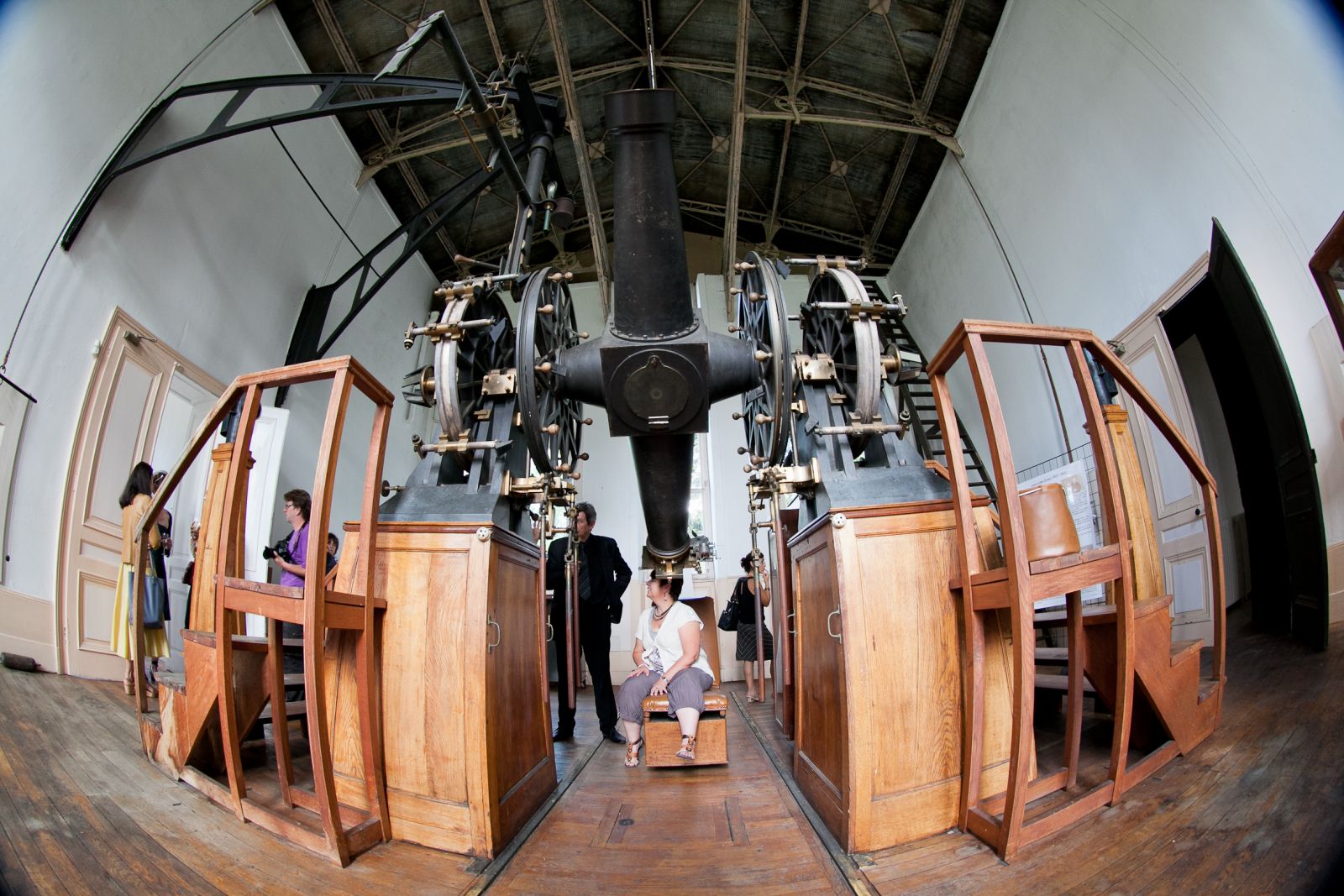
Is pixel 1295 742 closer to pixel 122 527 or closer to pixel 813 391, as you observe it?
pixel 813 391

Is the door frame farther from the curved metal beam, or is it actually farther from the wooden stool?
the curved metal beam

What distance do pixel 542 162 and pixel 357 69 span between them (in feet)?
8.02

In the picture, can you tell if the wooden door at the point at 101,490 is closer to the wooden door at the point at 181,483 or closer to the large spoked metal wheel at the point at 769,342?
the wooden door at the point at 181,483

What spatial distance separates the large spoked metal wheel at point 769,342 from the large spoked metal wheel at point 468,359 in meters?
1.44

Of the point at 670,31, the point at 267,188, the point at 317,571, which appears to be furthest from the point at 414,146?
the point at 317,571

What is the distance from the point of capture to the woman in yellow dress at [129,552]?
178cm

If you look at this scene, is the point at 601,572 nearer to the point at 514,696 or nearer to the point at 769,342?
the point at 514,696

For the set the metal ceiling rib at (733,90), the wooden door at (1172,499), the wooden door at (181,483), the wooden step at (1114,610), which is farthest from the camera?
the metal ceiling rib at (733,90)

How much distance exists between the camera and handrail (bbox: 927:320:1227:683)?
1771 millimetres

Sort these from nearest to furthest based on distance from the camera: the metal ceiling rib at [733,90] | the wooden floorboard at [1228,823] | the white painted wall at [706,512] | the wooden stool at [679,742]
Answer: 1. the wooden floorboard at [1228,823]
2. the wooden stool at [679,742]
3. the metal ceiling rib at [733,90]
4. the white painted wall at [706,512]

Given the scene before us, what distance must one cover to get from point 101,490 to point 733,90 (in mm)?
9358

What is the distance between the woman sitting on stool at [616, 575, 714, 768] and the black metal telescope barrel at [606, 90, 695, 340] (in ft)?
5.08

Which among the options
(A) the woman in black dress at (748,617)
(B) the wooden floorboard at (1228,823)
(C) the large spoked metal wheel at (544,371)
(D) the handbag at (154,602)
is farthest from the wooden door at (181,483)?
(A) the woman in black dress at (748,617)

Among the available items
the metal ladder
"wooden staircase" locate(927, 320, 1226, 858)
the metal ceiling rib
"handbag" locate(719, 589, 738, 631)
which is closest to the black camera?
"wooden staircase" locate(927, 320, 1226, 858)
